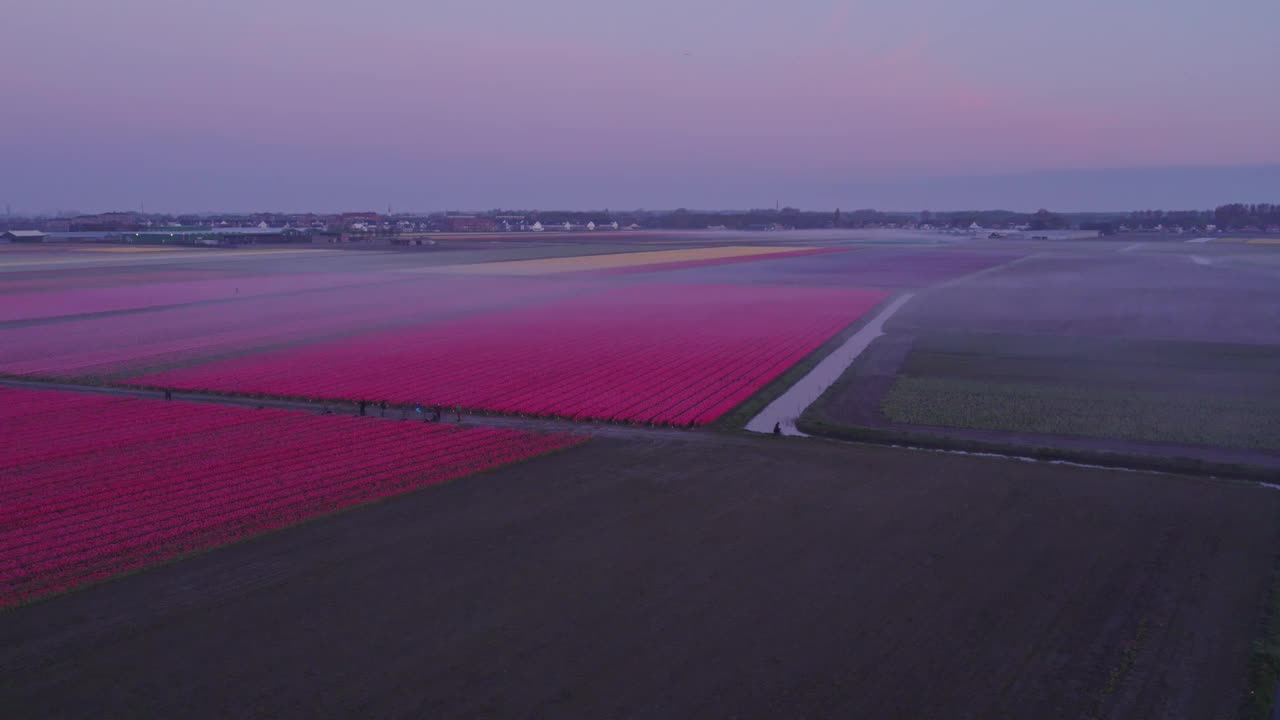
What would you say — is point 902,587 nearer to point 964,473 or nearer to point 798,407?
point 964,473

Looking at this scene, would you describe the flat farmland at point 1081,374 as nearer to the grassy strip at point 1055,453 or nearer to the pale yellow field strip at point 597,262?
the grassy strip at point 1055,453

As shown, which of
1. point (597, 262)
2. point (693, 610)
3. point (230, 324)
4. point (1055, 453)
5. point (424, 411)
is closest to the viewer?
point (693, 610)

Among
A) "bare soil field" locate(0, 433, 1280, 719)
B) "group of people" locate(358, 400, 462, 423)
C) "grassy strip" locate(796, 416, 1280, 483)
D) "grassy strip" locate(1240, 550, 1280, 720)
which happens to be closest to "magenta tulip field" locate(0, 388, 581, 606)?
"group of people" locate(358, 400, 462, 423)

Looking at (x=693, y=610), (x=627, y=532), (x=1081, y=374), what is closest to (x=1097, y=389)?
(x=1081, y=374)

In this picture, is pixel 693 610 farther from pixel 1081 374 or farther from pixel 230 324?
pixel 230 324

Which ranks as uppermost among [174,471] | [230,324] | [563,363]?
[174,471]

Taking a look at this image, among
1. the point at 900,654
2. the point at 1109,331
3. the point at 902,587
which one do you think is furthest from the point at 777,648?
the point at 1109,331
